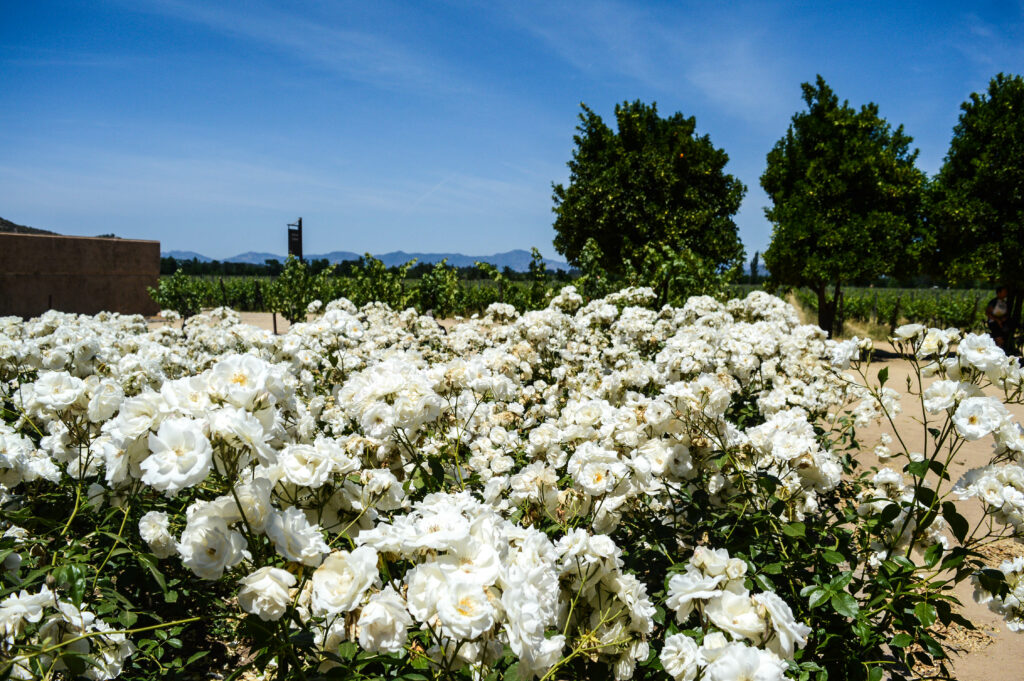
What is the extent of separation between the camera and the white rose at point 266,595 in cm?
104

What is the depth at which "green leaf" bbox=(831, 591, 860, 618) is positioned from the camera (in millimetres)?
1462

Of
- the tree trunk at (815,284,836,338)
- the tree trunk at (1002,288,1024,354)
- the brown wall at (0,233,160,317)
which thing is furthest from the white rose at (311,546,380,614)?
the brown wall at (0,233,160,317)

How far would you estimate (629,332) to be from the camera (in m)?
4.83

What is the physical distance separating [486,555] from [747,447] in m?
1.41

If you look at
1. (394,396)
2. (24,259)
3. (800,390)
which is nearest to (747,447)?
(394,396)

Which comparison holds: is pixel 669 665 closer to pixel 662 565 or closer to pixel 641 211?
pixel 662 565

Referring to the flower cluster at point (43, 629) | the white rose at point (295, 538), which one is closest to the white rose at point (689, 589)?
the white rose at point (295, 538)

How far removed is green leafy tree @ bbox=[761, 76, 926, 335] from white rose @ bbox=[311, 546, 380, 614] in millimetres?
16104

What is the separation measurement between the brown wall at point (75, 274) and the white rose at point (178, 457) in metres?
25.0

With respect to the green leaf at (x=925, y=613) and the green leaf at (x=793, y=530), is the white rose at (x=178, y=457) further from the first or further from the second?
the green leaf at (x=925, y=613)

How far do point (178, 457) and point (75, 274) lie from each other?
1037 inches

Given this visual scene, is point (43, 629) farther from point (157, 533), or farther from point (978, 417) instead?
point (978, 417)

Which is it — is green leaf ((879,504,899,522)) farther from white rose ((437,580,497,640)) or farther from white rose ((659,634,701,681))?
white rose ((437,580,497,640))

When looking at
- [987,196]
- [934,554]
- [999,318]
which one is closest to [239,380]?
[934,554]
